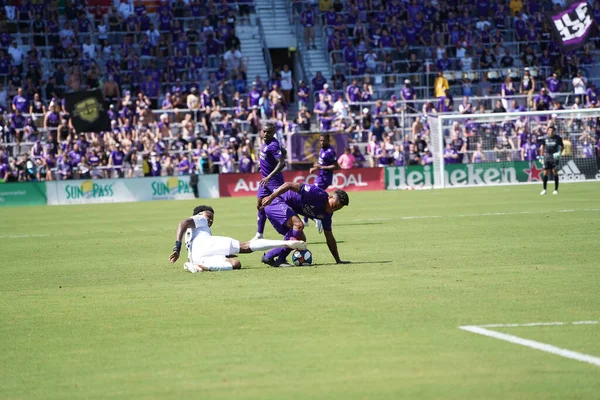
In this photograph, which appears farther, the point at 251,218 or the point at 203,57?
the point at 203,57

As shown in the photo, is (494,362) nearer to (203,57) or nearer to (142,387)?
(142,387)

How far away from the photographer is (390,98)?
157 ft

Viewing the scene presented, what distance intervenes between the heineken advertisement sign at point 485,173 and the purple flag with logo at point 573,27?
768 centimetres

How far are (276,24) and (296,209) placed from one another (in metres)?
37.2

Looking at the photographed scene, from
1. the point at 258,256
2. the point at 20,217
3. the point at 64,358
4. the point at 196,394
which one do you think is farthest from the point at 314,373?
the point at 20,217

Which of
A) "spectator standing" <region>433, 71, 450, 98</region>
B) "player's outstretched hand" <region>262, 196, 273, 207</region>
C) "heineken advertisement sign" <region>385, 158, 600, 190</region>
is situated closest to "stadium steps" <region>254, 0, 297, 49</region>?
"spectator standing" <region>433, 71, 450, 98</region>

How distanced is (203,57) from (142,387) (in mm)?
41671

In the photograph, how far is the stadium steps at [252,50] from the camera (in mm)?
49469

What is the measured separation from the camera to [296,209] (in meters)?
15.5

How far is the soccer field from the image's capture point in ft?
24.8

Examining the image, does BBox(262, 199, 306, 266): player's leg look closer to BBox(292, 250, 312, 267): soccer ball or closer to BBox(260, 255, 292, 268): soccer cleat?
BBox(260, 255, 292, 268): soccer cleat

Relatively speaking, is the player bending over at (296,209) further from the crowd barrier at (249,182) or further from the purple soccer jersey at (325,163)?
the crowd barrier at (249,182)

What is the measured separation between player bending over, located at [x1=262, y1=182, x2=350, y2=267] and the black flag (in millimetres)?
27308

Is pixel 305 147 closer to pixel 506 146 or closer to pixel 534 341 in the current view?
pixel 506 146
